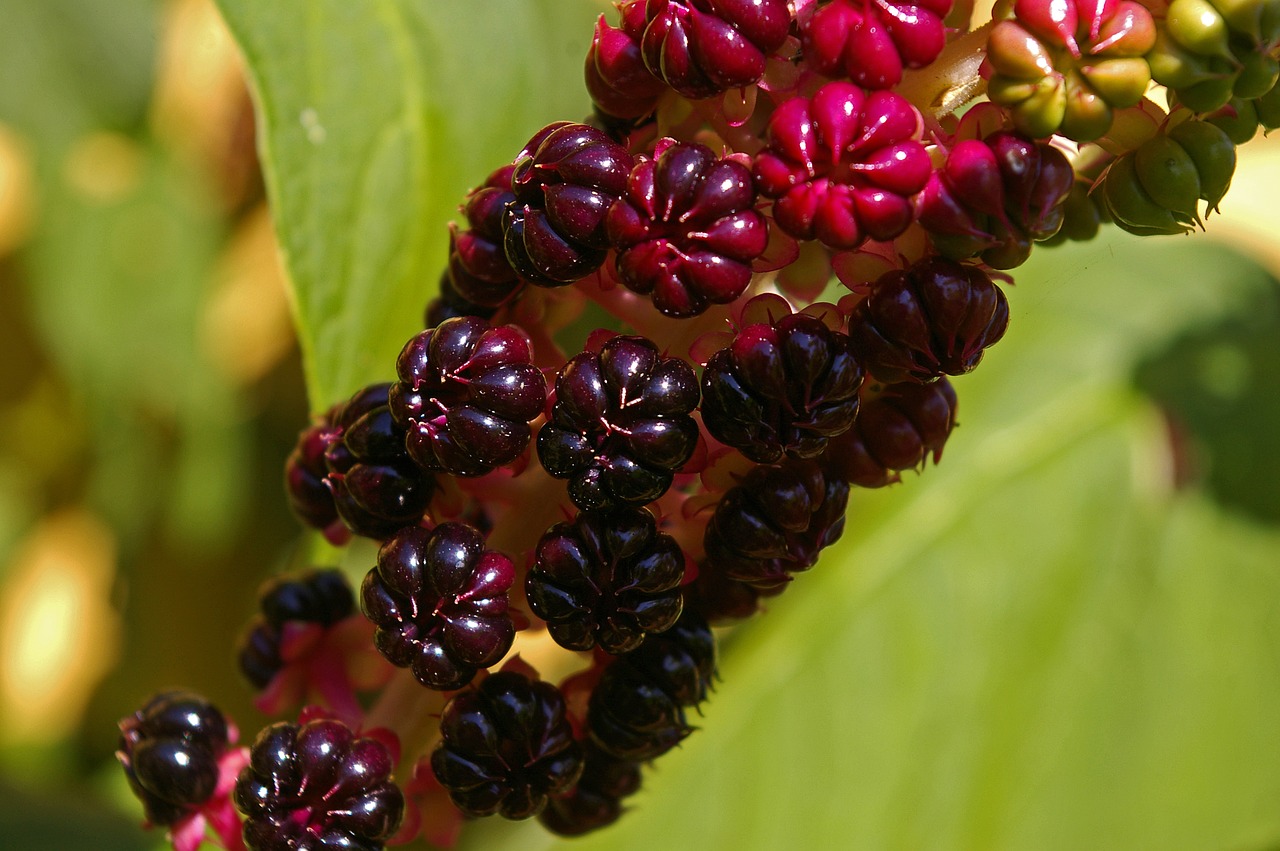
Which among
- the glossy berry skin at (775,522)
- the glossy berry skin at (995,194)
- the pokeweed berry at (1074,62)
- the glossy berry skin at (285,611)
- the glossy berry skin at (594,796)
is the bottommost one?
the glossy berry skin at (594,796)

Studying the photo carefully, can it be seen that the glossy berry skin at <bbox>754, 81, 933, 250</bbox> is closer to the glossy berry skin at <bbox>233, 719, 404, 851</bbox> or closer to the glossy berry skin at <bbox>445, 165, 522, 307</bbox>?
the glossy berry skin at <bbox>445, 165, 522, 307</bbox>

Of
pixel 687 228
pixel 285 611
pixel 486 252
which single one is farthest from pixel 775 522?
pixel 285 611

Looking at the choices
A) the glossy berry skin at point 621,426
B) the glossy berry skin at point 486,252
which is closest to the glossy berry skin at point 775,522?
the glossy berry skin at point 621,426

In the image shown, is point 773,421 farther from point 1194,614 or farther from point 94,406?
point 94,406

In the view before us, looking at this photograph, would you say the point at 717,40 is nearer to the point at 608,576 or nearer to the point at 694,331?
the point at 694,331

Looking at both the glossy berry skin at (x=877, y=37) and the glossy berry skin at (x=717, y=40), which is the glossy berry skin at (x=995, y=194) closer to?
the glossy berry skin at (x=877, y=37)

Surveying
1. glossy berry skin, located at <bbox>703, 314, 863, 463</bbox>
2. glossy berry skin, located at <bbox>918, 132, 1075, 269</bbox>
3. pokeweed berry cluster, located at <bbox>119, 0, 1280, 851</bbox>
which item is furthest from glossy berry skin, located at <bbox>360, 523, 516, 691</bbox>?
glossy berry skin, located at <bbox>918, 132, 1075, 269</bbox>
